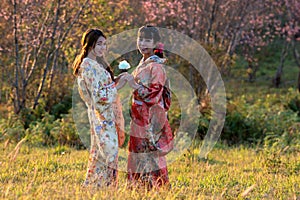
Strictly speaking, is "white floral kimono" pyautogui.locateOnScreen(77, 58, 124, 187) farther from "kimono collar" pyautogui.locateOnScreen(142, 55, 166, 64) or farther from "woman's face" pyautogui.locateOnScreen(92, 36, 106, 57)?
"kimono collar" pyautogui.locateOnScreen(142, 55, 166, 64)

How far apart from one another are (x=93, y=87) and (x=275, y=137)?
5.82 m

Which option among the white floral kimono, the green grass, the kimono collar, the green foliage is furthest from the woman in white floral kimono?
the green foliage

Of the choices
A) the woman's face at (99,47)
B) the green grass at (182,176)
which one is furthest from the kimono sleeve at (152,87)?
the green grass at (182,176)

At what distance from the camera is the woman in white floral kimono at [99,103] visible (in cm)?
518

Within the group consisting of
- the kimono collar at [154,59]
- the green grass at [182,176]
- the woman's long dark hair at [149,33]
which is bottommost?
the green grass at [182,176]

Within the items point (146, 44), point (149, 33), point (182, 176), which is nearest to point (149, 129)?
point (146, 44)

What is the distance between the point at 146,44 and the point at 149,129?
885 millimetres

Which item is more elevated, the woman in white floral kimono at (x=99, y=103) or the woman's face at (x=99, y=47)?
the woman's face at (x=99, y=47)

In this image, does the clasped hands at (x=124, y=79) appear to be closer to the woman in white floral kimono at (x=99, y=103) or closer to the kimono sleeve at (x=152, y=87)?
the woman in white floral kimono at (x=99, y=103)

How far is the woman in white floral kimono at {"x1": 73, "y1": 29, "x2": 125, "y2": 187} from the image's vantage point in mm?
5184

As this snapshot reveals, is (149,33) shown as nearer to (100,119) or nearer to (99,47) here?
(99,47)

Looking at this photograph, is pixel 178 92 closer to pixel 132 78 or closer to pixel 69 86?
pixel 69 86

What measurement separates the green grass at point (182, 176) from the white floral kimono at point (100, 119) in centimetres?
22

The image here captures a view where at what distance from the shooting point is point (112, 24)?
14.2m
